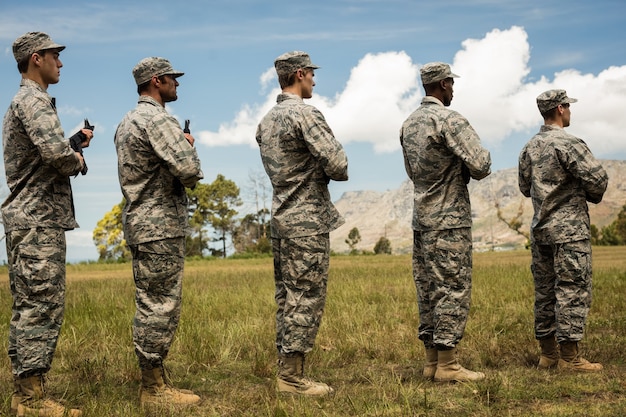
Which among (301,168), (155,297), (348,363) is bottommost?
(348,363)

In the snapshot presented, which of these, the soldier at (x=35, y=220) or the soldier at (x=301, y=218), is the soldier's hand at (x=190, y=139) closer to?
the soldier at (x=301, y=218)

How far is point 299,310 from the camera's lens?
5.52 meters

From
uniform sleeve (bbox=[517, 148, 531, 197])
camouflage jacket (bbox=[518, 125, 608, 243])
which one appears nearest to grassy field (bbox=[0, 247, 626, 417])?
camouflage jacket (bbox=[518, 125, 608, 243])

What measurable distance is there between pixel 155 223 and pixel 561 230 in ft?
12.2

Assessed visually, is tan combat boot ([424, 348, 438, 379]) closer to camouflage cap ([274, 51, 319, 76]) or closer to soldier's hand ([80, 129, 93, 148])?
camouflage cap ([274, 51, 319, 76])

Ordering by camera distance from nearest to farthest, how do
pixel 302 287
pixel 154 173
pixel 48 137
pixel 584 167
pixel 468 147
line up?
pixel 48 137 → pixel 154 173 → pixel 302 287 → pixel 468 147 → pixel 584 167

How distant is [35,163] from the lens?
508cm

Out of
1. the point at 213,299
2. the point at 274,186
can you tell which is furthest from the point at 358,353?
the point at 213,299

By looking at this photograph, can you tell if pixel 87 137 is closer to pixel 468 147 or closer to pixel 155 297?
pixel 155 297

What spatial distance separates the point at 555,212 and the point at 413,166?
1497 mm

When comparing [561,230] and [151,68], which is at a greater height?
[151,68]

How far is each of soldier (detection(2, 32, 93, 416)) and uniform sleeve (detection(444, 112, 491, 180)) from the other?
3000mm

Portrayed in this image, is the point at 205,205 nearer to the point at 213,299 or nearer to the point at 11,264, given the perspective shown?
the point at 213,299

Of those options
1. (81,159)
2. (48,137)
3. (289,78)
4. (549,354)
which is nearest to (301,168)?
(289,78)
